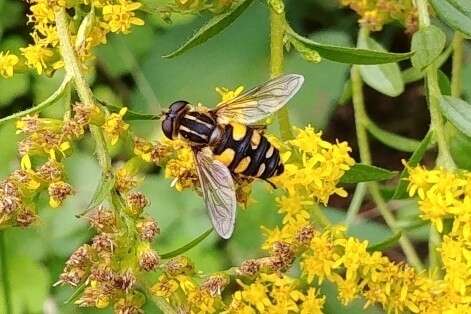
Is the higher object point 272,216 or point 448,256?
point 448,256

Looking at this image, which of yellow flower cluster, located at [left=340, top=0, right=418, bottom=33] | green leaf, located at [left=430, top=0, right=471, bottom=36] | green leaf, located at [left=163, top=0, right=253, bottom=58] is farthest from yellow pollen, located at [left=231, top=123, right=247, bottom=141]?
yellow flower cluster, located at [left=340, top=0, right=418, bottom=33]

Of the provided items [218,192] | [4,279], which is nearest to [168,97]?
[4,279]

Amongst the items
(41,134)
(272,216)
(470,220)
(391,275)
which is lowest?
(272,216)

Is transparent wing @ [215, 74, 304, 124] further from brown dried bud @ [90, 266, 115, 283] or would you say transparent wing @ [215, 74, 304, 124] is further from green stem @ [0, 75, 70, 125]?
brown dried bud @ [90, 266, 115, 283]

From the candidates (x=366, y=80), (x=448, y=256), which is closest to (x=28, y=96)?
(x=366, y=80)

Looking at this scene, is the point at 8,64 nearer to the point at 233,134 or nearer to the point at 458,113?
the point at 233,134

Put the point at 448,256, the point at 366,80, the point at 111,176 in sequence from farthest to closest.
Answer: the point at 366,80
the point at 448,256
the point at 111,176

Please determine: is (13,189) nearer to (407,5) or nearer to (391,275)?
(391,275)
